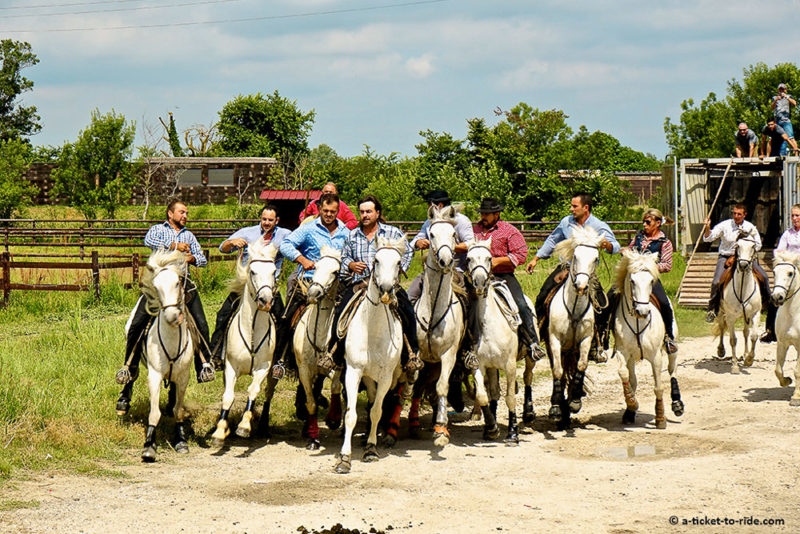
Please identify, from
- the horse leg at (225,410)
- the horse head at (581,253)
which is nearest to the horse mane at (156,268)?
the horse leg at (225,410)

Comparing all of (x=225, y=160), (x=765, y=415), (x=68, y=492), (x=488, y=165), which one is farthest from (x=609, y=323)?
Result: (x=225, y=160)

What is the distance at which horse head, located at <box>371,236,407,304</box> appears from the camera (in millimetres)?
7285

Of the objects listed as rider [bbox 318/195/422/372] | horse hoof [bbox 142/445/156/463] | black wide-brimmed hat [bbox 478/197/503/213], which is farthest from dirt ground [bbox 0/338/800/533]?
black wide-brimmed hat [bbox 478/197/503/213]

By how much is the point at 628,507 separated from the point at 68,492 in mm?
4287

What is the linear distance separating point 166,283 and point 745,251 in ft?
26.6

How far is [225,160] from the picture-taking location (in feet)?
141

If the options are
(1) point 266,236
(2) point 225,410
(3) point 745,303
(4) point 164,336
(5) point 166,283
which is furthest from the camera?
(3) point 745,303

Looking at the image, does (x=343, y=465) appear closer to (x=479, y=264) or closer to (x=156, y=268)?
(x=479, y=264)

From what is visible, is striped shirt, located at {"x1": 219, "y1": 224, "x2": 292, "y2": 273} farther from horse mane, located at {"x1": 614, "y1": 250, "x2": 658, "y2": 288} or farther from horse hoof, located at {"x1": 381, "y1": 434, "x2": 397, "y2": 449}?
horse mane, located at {"x1": 614, "y1": 250, "x2": 658, "y2": 288}

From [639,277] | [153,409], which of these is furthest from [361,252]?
[639,277]

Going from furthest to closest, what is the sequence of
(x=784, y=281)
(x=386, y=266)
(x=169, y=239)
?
(x=784, y=281)
(x=169, y=239)
(x=386, y=266)

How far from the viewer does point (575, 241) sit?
895 centimetres

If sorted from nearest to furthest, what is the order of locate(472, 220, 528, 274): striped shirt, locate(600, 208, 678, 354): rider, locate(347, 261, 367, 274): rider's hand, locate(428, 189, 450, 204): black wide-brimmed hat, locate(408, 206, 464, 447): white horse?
locate(347, 261, 367, 274): rider's hand < locate(408, 206, 464, 447): white horse < locate(428, 189, 450, 204): black wide-brimmed hat < locate(472, 220, 528, 274): striped shirt < locate(600, 208, 678, 354): rider

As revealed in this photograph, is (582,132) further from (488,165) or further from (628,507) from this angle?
(628,507)
